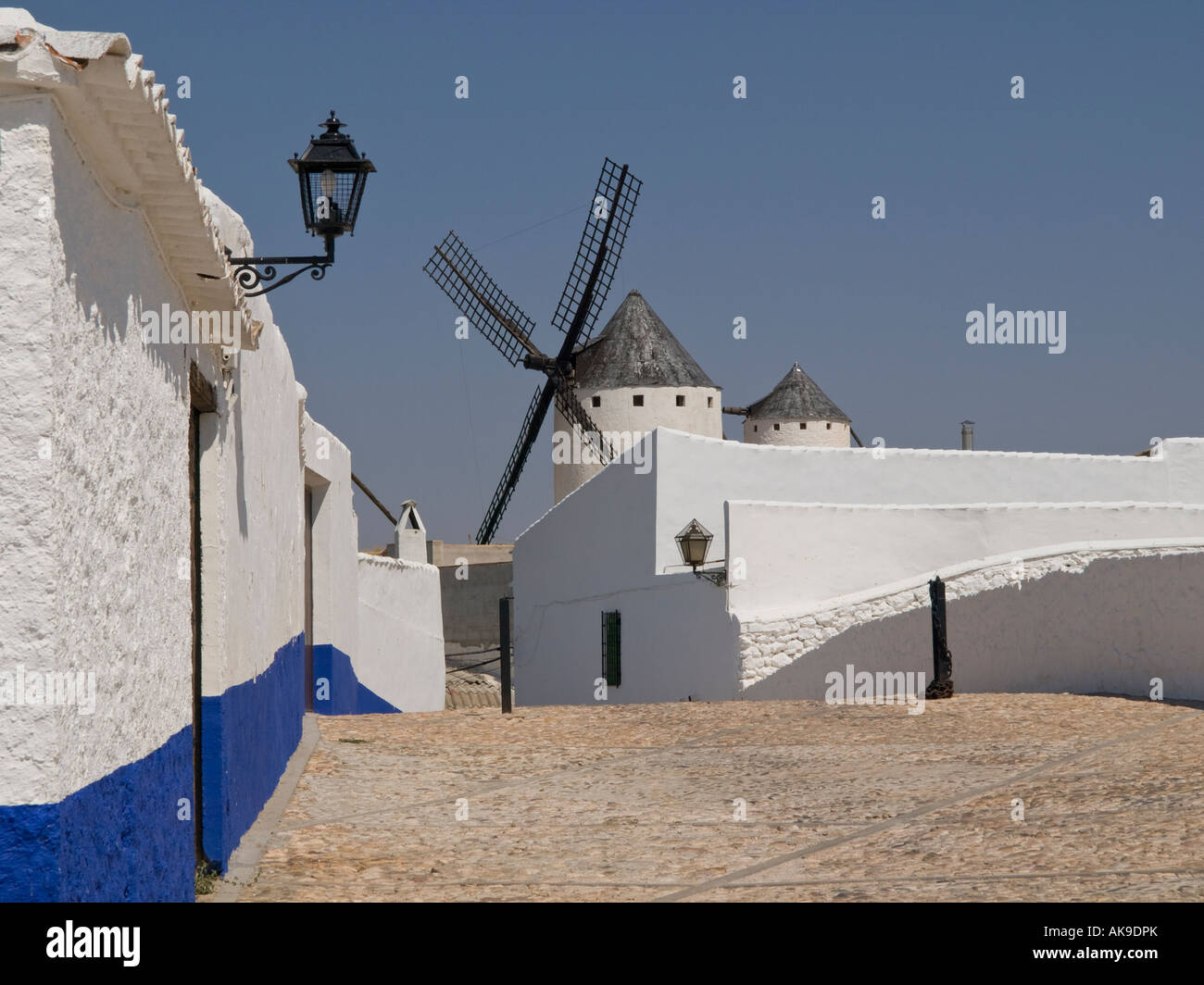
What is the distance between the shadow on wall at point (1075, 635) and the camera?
12484 mm

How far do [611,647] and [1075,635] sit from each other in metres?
7.57

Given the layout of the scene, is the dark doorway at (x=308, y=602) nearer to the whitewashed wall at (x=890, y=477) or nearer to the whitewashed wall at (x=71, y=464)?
the whitewashed wall at (x=890, y=477)

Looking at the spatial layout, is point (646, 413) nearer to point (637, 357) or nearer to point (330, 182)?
point (637, 357)

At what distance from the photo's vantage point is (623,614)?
A: 18.8 m

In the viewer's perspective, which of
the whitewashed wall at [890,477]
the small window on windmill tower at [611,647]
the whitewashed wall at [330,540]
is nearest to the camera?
the whitewashed wall at [330,540]

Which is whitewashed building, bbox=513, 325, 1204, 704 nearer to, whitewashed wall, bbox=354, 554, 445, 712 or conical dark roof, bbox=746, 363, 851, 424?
whitewashed wall, bbox=354, 554, 445, 712

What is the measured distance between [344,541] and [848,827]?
9931mm

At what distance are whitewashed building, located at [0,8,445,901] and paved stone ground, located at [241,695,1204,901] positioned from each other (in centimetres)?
107

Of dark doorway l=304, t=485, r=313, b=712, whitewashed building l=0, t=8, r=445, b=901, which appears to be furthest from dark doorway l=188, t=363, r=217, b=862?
dark doorway l=304, t=485, r=313, b=712

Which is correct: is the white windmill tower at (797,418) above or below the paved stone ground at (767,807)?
above

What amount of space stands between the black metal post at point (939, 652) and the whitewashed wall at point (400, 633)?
7.03 meters

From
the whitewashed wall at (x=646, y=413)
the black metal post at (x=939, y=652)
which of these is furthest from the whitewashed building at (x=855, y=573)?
the black metal post at (x=939, y=652)
